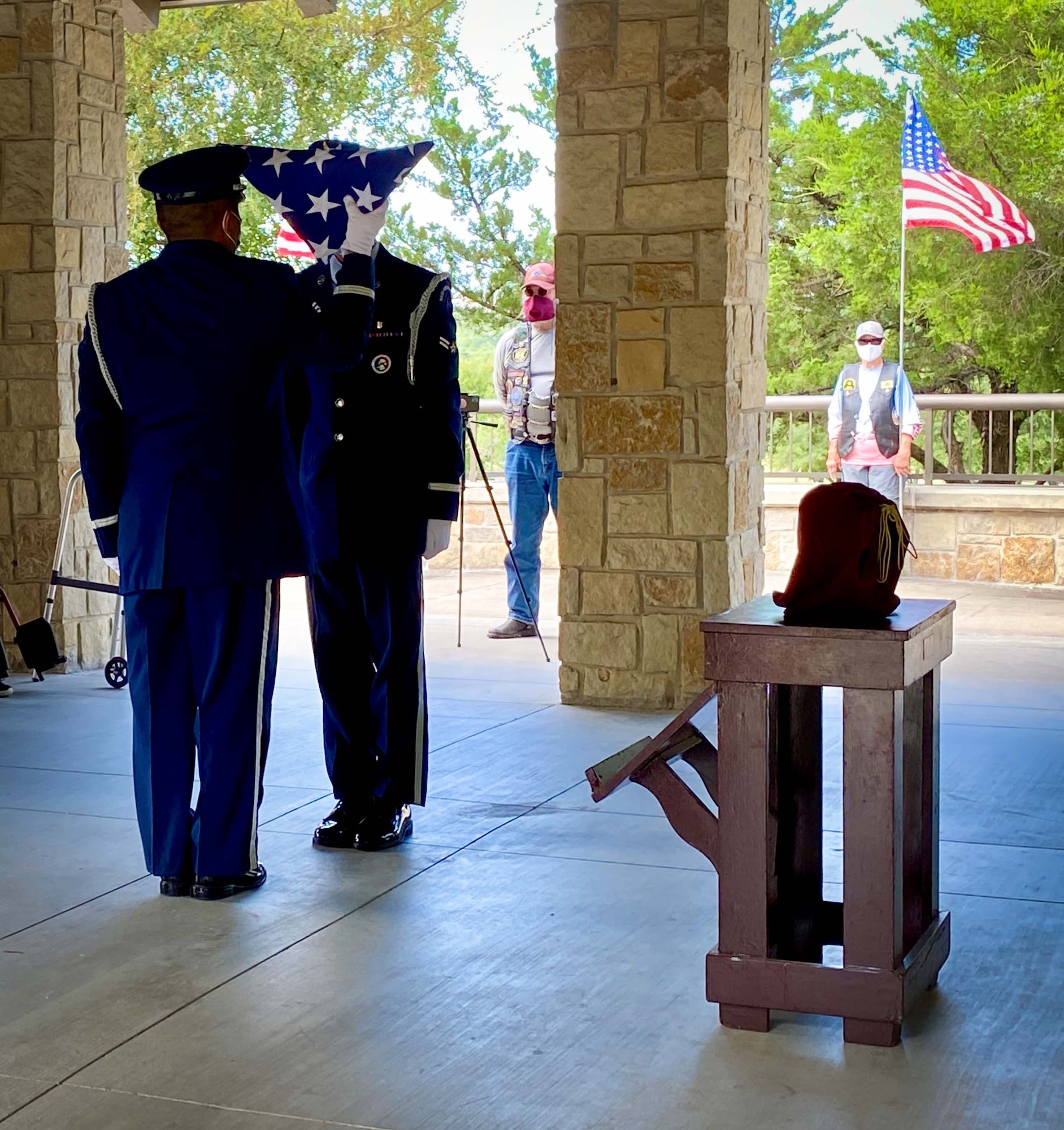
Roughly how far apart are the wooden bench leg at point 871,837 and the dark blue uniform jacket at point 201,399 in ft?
5.03

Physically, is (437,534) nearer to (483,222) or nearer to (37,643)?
(37,643)

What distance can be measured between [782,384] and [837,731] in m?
17.8

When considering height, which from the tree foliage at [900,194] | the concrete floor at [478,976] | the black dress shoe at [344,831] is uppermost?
the tree foliage at [900,194]

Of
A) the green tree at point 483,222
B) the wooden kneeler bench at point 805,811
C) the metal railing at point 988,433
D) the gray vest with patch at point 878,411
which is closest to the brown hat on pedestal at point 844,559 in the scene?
the wooden kneeler bench at point 805,811

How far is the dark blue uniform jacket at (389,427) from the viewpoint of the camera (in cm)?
416

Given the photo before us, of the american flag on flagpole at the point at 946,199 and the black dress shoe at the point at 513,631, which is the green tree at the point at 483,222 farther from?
the black dress shoe at the point at 513,631

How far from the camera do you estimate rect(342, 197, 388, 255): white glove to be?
→ 3879 mm

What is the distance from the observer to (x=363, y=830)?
429 centimetres

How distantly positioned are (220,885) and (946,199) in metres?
10.3

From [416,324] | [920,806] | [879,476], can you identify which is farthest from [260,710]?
[879,476]

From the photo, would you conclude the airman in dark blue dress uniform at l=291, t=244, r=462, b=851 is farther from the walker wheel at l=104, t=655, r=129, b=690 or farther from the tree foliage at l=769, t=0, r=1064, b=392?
the tree foliage at l=769, t=0, r=1064, b=392

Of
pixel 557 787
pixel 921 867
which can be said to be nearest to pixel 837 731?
pixel 557 787

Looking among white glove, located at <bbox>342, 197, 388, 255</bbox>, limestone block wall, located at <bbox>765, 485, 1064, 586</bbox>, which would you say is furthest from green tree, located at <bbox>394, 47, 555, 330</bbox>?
white glove, located at <bbox>342, 197, 388, 255</bbox>

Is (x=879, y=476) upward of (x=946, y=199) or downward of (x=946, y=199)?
downward
